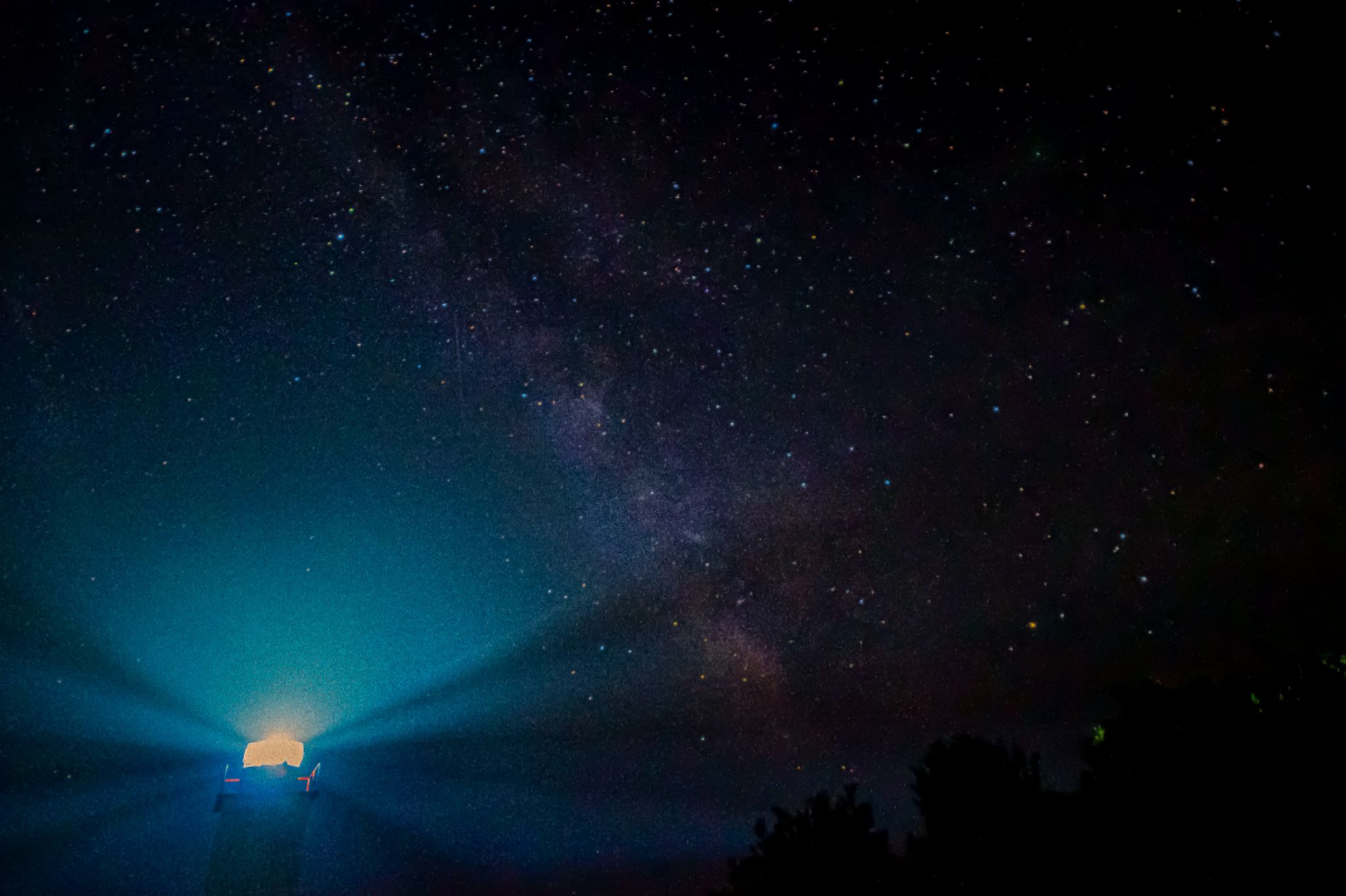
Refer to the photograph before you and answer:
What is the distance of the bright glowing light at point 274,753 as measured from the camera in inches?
534

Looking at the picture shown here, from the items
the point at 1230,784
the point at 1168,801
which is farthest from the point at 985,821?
the point at 1230,784

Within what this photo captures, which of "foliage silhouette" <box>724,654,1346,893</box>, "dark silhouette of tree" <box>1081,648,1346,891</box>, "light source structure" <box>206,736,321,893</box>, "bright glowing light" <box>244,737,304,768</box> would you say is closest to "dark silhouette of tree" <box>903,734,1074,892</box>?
"foliage silhouette" <box>724,654,1346,893</box>

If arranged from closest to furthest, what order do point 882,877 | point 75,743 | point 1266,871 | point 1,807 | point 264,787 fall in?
point 1266,871
point 882,877
point 264,787
point 1,807
point 75,743

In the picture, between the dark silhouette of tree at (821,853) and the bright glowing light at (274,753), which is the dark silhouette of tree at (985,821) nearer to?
the dark silhouette of tree at (821,853)

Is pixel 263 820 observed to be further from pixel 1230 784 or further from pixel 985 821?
pixel 1230 784

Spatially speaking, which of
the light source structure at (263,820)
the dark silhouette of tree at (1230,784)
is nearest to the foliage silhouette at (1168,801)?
the dark silhouette of tree at (1230,784)

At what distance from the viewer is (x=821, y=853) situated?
8.91 m

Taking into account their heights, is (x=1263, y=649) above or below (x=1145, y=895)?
above

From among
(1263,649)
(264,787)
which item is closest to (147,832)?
(264,787)

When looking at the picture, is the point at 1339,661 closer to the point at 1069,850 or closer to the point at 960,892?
the point at 1069,850

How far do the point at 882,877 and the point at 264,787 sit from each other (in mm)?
12979

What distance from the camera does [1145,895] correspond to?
15.4 feet

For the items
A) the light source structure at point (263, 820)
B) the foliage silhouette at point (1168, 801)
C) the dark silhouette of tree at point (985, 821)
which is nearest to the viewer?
the foliage silhouette at point (1168, 801)

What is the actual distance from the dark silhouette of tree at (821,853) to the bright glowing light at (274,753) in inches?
410
